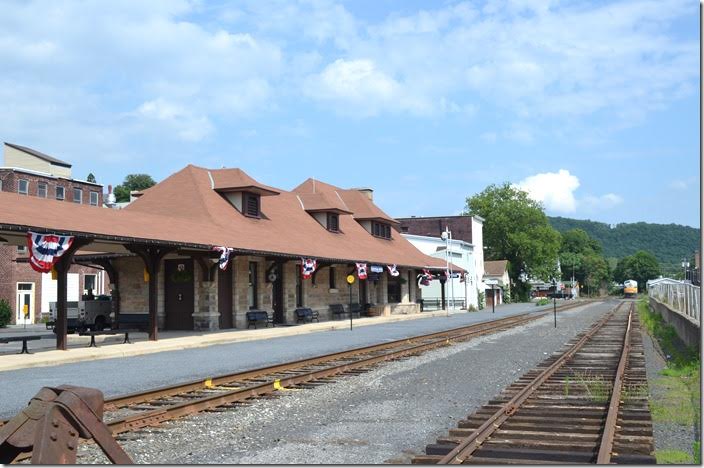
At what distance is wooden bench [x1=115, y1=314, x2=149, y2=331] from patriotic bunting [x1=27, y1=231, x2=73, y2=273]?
1001 centimetres

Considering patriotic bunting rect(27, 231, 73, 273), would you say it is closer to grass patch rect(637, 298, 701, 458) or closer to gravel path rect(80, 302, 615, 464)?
gravel path rect(80, 302, 615, 464)

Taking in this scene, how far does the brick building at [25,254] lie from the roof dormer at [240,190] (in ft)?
47.3

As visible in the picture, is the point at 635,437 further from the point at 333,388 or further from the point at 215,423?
the point at 333,388

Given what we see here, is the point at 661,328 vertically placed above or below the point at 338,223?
below

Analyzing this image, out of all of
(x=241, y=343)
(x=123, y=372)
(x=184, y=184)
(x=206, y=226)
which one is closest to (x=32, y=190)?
(x=184, y=184)

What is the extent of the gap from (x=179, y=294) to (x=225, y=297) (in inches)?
66.1

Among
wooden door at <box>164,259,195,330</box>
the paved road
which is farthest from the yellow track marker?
wooden door at <box>164,259,195,330</box>

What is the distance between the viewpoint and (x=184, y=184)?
31.8 meters

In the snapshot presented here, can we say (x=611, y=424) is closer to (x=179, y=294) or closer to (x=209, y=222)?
(x=179, y=294)

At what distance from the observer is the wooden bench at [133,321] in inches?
1045

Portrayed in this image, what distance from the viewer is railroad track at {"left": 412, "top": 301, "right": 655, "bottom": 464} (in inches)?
263

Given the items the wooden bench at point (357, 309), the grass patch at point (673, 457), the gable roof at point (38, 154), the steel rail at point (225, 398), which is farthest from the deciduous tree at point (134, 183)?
the grass patch at point (673, 457)

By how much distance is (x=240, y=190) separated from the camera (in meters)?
31.8

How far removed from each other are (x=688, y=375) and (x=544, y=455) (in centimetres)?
821
